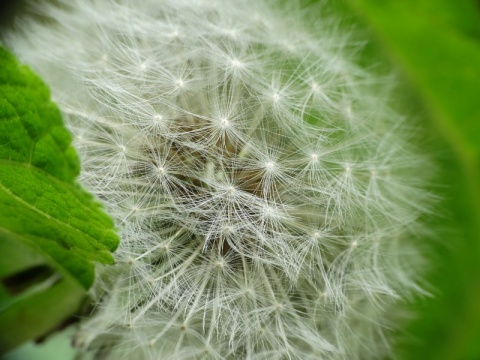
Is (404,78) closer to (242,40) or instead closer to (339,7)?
(339,7)

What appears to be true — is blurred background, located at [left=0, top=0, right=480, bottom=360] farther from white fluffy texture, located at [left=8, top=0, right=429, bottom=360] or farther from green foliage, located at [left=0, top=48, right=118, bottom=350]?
green foliage, located at [left=0, top=48, right=118, bottom=350]

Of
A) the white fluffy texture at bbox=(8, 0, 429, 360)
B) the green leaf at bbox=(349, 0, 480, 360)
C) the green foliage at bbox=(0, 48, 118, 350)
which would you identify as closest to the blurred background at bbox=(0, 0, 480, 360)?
the green leaf at bbox=(349, 0, 480, 360)

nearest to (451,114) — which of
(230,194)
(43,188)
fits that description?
(230,194)

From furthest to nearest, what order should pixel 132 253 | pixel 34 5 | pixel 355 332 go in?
1. pixel 34 5
2. pixel 355 332
3. pixel 132 253

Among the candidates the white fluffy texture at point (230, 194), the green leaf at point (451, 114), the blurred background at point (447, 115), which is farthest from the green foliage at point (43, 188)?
the green leaf at point (451, 114)

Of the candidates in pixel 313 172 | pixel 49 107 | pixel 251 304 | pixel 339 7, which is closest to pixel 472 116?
pixel 339 7

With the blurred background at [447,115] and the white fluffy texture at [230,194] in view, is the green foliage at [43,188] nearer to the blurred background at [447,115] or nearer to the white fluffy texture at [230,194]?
the white fluffy texture at [230,194]
